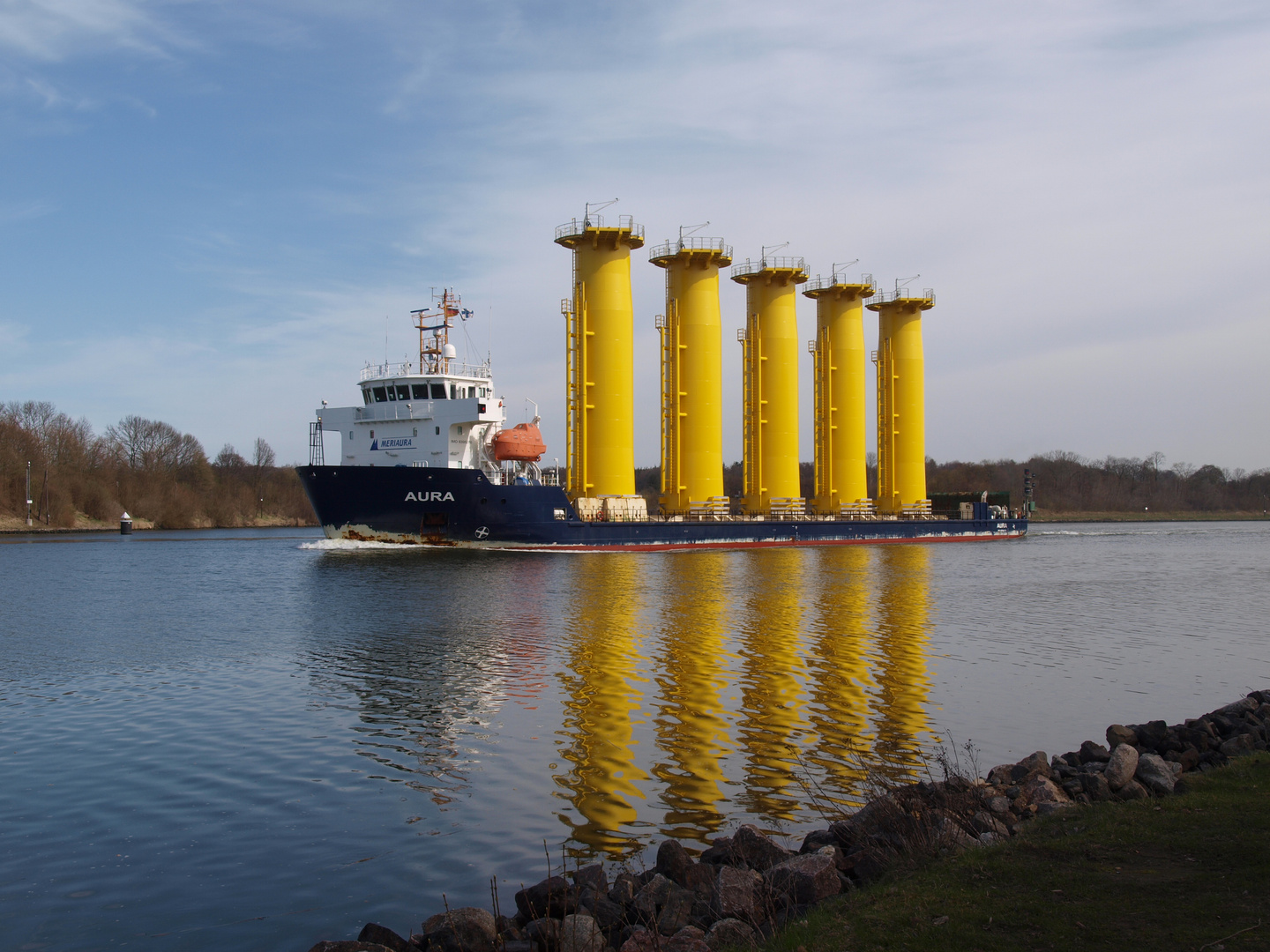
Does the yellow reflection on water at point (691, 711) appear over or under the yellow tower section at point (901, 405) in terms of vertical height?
under

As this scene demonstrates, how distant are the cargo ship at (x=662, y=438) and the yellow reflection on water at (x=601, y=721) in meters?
15.9

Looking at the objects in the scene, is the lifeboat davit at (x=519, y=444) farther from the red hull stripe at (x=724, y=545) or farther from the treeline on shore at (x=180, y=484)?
the treeline on shore at (x=180, y=484)

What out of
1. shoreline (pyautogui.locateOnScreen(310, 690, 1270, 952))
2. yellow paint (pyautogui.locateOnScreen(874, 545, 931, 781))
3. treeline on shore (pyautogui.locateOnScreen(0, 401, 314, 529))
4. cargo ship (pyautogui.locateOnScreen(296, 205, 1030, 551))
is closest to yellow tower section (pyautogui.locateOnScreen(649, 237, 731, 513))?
cargo ship (pyautogui.locateOnScreen(296, 205, 1030, 551))

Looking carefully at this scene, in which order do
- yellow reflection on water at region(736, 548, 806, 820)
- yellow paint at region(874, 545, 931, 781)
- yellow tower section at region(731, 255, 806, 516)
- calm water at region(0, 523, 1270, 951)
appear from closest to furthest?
calm water at region(0, 523, 1270, 951) < yellow reflection on water at region(736, 548, 806, 820) < yellow paint at region(874, 545, 931, 781) < yellow tower section at region(731, 255, 806, 516)

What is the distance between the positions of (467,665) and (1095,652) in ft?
33.4

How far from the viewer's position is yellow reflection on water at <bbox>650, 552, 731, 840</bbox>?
25.2ft

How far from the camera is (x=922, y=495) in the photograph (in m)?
56.4

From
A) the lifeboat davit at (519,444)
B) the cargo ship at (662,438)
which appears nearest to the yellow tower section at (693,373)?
the cargo ship at (662,438)

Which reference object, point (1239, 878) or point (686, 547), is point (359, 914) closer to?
point (1239, 878)

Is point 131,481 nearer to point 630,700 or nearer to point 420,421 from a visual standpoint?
point 420,421

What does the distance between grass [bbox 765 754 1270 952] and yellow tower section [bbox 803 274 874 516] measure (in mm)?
47077

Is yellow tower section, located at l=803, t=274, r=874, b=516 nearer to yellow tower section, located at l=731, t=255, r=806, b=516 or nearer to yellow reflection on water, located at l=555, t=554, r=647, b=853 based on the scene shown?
yellow tower section, located at l=731, t=255, r=806, b=516

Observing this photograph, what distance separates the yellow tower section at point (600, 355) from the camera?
133 feet

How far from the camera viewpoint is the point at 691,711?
11023mm
